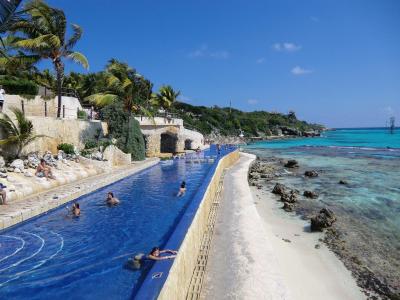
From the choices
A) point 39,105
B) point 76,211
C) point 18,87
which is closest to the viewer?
point 76,211

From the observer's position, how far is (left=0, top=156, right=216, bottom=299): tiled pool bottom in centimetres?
849

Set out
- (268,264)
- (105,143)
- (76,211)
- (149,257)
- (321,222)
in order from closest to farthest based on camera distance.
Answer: (149,257) → (268,264) → (76,211) → (321,222) → (105,143)

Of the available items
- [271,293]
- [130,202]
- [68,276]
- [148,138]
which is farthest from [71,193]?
[148,138]

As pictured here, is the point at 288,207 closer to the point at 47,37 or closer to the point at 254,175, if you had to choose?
the point at 254,175

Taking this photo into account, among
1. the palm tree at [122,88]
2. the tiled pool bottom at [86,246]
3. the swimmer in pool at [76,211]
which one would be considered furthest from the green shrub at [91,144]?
the swimmer in pool at [76,211]

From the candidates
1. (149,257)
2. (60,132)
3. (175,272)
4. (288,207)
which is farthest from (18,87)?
(175,272)

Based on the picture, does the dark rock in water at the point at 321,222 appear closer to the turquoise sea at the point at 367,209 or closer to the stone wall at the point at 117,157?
the turquoise sea at the point at 367,209

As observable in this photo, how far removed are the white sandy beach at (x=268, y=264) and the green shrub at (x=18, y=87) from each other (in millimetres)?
14987

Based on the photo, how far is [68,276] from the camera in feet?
29.8

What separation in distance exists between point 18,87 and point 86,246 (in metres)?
15.4

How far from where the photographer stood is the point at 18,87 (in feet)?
73.4

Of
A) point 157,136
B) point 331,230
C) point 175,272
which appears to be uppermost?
point 157,136

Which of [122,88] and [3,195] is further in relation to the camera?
[122,88]

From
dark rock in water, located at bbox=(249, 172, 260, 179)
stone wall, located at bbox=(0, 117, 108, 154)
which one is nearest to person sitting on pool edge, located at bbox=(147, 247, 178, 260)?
stone wall, located at bbox=(0, 117, 108, 154)
